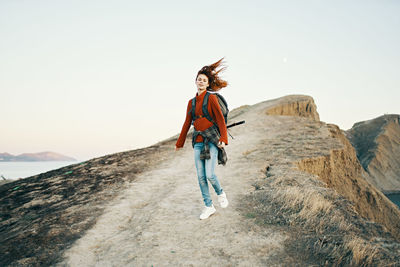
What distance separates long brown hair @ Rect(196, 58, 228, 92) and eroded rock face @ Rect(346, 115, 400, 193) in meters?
31.4

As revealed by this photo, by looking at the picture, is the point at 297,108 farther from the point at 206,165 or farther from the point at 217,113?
the point at 206,165

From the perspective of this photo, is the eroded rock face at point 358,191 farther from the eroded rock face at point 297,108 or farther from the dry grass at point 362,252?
the eroded rock face at point 297,108

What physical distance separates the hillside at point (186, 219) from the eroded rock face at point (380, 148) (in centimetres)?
2632

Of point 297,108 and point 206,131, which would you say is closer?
point 206,131

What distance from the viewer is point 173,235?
12.5 ft

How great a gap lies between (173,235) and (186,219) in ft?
1.87

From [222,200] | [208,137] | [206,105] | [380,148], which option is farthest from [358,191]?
[380,148]

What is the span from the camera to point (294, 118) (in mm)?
16234

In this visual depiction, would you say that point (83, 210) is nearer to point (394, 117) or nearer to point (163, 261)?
point (163, 261)

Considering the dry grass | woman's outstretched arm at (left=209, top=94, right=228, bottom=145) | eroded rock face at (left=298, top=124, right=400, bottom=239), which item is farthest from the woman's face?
eroded rock face at (left=298, top=124, right=400, bottom=239)

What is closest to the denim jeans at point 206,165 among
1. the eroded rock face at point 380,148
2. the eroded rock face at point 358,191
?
the eroded rock face at point 358,191

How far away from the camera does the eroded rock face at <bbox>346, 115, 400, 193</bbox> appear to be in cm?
2889

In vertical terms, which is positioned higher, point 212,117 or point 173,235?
point 212,117

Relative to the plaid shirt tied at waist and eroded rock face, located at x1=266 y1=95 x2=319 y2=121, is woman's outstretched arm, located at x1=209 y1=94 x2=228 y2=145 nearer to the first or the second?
the plaid shirt tied at waist
